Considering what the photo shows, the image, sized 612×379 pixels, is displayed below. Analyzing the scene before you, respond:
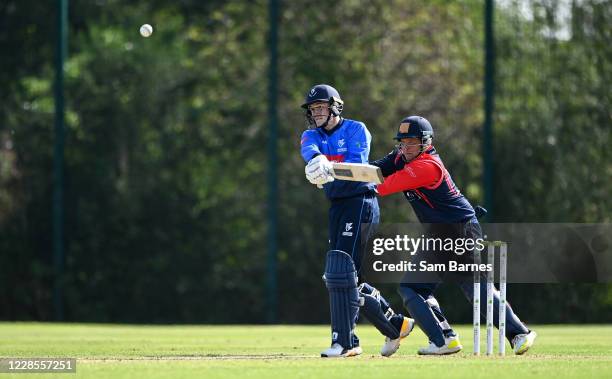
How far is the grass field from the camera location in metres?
7.94

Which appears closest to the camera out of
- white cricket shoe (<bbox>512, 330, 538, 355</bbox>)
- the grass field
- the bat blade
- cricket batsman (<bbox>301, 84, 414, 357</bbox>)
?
the grass field

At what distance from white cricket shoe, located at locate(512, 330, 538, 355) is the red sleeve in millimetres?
1351

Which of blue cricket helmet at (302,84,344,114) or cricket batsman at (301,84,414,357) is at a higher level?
blue cricket helmet at (302,84,344,114)

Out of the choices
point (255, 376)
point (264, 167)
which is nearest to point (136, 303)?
point (264, 167)

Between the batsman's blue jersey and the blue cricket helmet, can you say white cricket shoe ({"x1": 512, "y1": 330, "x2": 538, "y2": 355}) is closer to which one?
the batsman's blue jersey

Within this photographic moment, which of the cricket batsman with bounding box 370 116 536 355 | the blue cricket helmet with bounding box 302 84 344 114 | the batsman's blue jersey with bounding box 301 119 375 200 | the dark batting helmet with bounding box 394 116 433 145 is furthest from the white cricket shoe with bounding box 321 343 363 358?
the blue cricket helmet with bounding box 302 84 344 114

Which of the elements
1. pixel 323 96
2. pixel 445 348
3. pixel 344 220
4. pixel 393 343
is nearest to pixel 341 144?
pixel 323 96

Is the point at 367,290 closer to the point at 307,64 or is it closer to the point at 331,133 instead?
the point at 331,133

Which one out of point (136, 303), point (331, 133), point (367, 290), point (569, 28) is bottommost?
point (136, 303)

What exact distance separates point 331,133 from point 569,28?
8605 mm

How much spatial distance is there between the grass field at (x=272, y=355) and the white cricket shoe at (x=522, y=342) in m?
0.10

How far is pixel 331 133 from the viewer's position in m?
9.55

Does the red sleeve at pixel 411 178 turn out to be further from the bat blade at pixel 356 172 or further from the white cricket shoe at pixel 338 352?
the white cricket shoe at pixel 338 352

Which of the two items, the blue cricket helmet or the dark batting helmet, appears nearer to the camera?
the dark batting helmet
